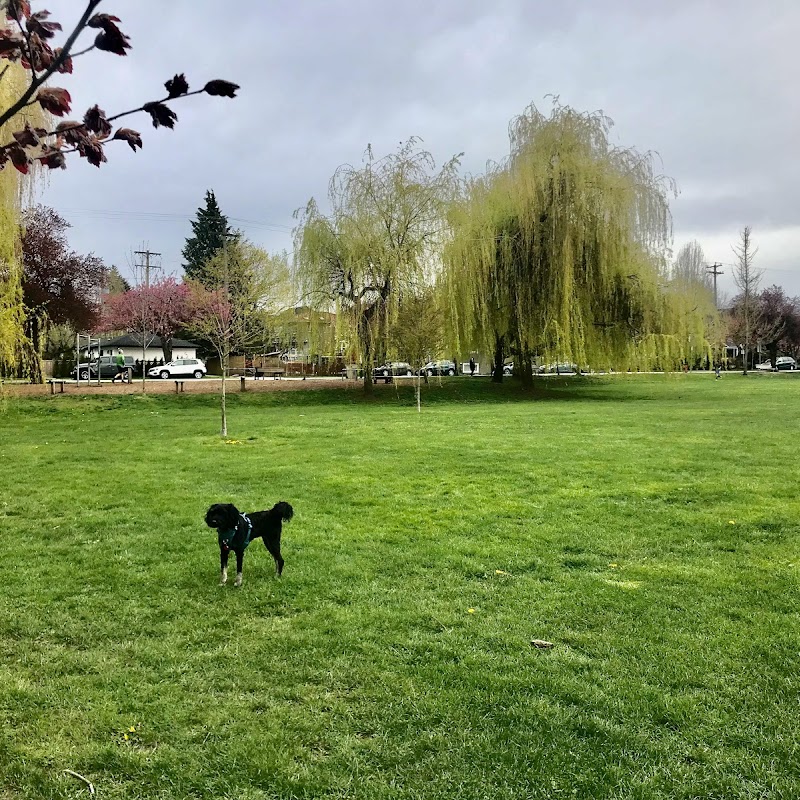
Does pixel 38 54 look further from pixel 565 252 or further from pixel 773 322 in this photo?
pixel 773 322

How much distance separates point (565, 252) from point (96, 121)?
812 inches

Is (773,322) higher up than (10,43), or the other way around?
(773,322)

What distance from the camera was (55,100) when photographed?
179cm

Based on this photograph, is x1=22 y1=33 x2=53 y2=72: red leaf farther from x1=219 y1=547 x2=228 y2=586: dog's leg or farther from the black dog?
x1=219 y1=547 x2=228 y2=586: dog's leg

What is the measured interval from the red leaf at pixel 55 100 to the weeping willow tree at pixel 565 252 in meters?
19.9

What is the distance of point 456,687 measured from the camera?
2.85m

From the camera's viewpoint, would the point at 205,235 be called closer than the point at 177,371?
No

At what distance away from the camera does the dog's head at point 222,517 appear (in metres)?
3.94

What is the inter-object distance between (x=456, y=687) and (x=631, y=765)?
0.82 meters

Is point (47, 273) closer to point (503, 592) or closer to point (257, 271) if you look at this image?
point (257, 271)

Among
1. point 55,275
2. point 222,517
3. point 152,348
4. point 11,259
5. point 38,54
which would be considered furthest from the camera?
point 152,348

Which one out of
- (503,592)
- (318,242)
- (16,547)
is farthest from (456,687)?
(318,242)

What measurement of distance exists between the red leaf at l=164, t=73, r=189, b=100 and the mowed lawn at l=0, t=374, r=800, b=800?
7.56ft

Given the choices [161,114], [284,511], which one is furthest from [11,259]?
[161,114]
